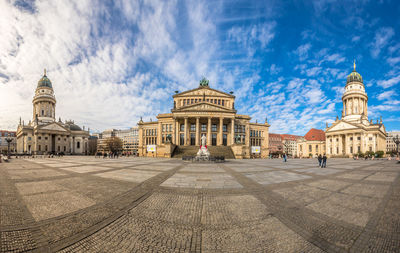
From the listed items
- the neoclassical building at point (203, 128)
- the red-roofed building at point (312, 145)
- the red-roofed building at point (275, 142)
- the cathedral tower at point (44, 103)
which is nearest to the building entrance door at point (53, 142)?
the cathedral tower at point (44, 103)

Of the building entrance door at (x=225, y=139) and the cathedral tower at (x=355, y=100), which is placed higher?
the cathedral tower at (x=355, y=100)

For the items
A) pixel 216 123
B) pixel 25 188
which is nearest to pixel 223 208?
pixel 25 188

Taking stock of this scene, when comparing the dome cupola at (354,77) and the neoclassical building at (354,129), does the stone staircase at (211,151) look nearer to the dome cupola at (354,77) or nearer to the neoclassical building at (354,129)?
the neoclassical building at (354,129)

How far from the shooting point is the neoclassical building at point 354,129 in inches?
2022

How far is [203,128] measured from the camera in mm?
44500

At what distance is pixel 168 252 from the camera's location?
2723 mm

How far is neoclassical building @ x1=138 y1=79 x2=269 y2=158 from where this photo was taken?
115 ft

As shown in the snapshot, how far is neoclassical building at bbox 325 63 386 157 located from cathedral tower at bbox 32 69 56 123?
118898mm

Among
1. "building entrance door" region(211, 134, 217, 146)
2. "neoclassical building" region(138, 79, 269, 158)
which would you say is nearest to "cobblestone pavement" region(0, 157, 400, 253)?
"neoclassical building" region(138, 79, 269, 158)

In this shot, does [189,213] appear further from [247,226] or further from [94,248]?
[94,248]

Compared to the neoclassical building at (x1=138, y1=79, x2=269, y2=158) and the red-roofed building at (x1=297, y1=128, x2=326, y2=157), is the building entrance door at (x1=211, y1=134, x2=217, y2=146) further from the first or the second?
the red-roofed building at (x1=297, y1=128, x2=326, y2=157)

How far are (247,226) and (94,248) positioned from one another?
319 cm

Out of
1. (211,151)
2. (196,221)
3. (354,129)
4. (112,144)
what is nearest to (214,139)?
(211,151)

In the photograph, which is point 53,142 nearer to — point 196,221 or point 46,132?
point 46,132
